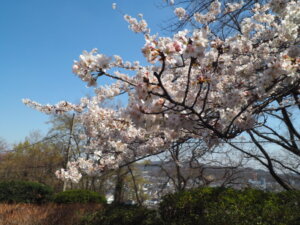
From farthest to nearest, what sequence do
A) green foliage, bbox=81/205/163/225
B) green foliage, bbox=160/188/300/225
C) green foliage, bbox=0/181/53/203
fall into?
green foliage, bbox=0/181/53/203 → green foliage, bbox=81/205/163/225 → green foliage, bbox=160/188/300/225

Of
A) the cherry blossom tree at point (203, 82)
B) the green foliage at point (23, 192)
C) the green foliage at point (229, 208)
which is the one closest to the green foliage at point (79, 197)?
the green foliage at point (23, 192)

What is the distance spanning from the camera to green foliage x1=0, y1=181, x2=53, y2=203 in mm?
9172

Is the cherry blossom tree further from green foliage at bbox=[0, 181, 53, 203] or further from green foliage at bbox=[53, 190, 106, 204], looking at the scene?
green foliage at bbox=[0, 181, 53, 203]

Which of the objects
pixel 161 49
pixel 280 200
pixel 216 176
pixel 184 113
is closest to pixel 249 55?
pixel 184 113

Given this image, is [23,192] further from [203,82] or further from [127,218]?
[203,82]

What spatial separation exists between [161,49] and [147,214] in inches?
151

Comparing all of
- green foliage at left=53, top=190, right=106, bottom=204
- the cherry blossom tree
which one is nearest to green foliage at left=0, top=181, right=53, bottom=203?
green foliage at left=53, top=190, right=106, bottom=204

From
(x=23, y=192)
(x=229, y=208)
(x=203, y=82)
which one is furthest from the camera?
(x=23, y=192)

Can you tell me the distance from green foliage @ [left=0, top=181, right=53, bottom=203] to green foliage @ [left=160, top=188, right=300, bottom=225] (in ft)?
24.8

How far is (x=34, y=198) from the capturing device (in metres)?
9.52

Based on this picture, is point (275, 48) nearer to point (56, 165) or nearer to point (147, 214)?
point (147, 214)

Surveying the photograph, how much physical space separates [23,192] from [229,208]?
9198mm

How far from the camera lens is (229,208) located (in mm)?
3076

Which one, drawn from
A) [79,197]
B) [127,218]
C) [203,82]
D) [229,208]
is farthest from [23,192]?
[203,82]
